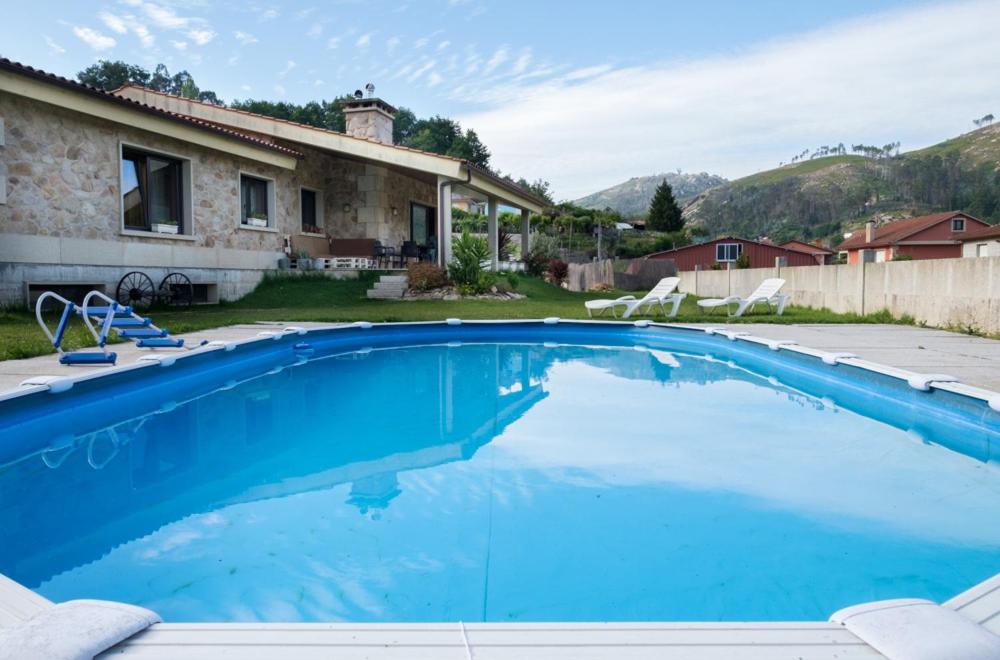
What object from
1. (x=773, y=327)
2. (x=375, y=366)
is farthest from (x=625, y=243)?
(x=375, y=366)

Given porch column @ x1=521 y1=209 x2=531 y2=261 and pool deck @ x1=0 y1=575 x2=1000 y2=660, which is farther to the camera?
porch column @ x1=521 y1=209 x2=531 y2=261

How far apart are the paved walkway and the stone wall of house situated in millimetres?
3511

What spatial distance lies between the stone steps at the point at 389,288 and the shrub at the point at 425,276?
9.9 inches

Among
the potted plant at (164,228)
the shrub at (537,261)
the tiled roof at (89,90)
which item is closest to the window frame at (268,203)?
the tiled roof at (89,90)

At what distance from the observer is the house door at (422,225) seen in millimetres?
20812

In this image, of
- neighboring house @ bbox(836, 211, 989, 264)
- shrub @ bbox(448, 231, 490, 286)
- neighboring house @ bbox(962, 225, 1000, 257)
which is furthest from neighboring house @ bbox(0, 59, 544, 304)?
neighboring house @ bbox(836, 211, 989, 264)

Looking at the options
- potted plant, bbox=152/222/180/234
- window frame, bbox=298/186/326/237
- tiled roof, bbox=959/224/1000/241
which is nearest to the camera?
potted plant, bbox=152/222/180/234

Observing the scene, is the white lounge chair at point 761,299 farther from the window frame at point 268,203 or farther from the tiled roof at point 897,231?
the tiled roof at point 897,231

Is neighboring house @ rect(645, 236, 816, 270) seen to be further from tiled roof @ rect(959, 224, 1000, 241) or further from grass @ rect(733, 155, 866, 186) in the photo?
grass @ rect(733, 155, 866, 186)

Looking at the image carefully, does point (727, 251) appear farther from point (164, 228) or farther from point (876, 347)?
point (164, 228)

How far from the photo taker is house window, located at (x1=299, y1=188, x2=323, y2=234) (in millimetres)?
17623

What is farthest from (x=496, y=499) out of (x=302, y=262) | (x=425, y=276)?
(x=302, y=262)

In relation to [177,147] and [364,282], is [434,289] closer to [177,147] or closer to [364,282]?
[364,282]

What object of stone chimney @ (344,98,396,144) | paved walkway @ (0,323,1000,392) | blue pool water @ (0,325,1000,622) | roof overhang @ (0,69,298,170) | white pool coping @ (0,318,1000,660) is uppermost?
stone chimney @ (344,98,396,144)
